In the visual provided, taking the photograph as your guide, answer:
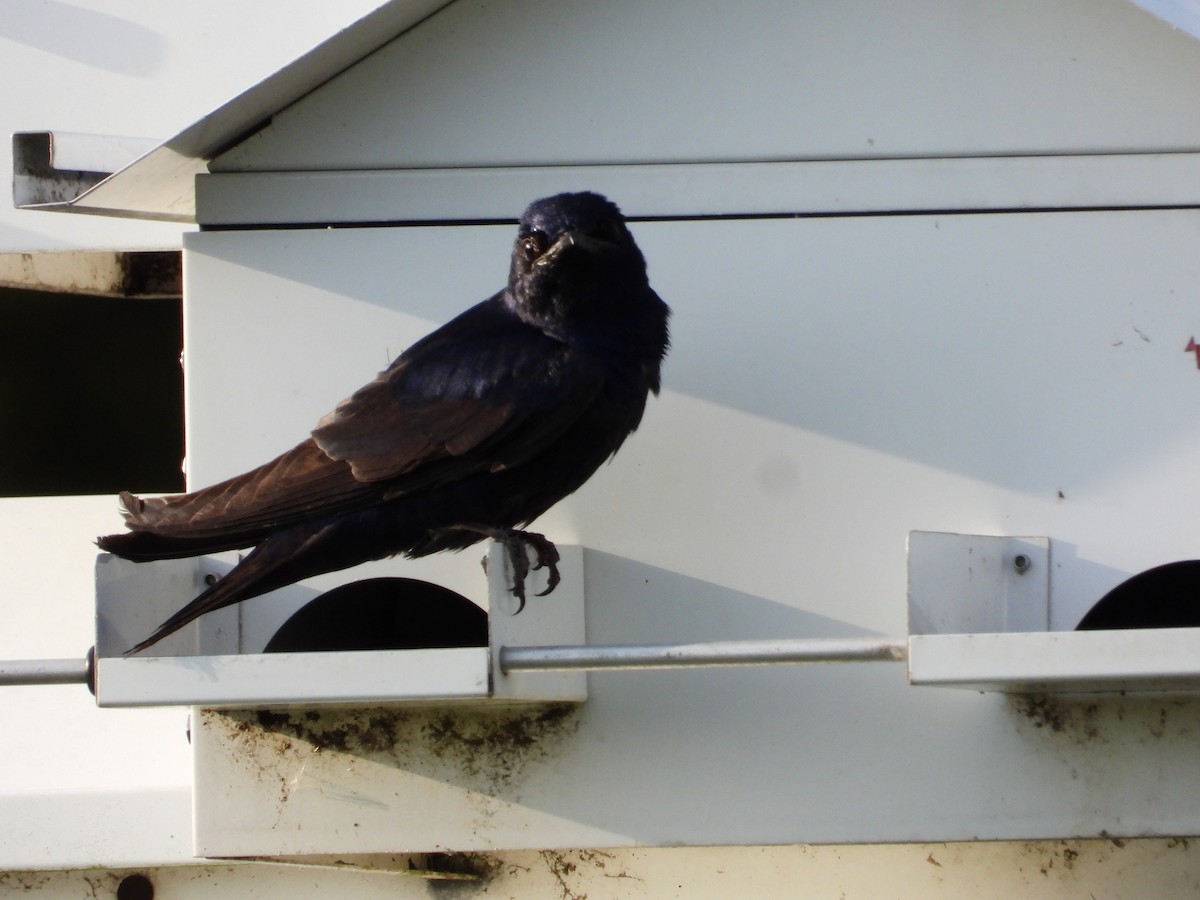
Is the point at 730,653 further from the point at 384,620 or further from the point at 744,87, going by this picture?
the point at 384,620

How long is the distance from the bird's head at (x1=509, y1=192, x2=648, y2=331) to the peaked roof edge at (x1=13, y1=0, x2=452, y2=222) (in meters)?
0.28

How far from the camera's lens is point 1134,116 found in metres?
2.06

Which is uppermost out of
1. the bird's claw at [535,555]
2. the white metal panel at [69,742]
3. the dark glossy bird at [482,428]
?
the dark glossy bird at [482,428]

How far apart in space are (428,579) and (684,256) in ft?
1.60

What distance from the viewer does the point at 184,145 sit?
2051mm

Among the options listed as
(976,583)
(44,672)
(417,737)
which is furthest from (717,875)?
(44,672)

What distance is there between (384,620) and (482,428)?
534 millimetres

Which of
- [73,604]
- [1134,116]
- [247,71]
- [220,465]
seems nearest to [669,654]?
[220,465]

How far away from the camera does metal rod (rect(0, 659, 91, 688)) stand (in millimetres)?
1645

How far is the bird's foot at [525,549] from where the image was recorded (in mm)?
1846

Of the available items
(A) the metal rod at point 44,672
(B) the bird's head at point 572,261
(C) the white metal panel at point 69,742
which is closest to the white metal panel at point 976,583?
(B) the bird's head at point 572,261

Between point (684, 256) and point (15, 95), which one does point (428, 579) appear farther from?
point (15, 95)

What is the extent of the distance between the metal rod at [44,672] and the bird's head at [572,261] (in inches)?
27.9

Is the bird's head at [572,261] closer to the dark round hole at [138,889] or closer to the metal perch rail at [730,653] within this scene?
the metal perch rail at [730,653]
